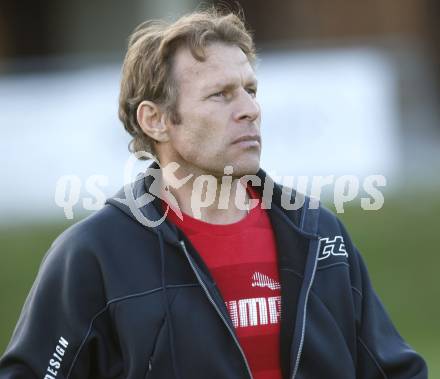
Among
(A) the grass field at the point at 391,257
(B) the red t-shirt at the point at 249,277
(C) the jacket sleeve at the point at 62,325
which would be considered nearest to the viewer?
(C) the jacket sleeve at the point at 62,325

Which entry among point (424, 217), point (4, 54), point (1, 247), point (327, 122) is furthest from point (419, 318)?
point (4, 54)

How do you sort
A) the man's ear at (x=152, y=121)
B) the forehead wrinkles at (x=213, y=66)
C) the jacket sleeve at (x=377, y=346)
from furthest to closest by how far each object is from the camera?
1. the man's ear at (x=152, y=121)
2. the forehead wrinkles at (x=213, y=66)
3. the jacket sleeve at (x=377, y=346)

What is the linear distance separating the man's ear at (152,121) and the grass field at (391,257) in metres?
5.07

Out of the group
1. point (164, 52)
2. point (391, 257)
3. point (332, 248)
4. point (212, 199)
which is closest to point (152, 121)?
point (164, 52)

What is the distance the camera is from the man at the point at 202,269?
3826 mm

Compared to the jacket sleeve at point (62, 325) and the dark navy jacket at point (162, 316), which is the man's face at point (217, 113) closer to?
the dark navy jacket at point (162, 316)

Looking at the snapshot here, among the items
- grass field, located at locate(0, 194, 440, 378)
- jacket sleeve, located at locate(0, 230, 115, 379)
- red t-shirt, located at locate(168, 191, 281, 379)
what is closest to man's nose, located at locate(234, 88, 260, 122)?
red t-shirt, located at locate(168, 191, 281, 379)

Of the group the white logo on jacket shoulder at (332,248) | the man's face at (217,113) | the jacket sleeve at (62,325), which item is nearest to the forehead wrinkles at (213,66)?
the man's face at (217,113)

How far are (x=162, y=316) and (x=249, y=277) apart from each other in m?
0.35

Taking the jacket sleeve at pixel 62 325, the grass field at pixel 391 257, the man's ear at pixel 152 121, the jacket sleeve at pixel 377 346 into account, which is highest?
the man's ear at pixel 152 121

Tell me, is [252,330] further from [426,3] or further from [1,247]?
[426,3]

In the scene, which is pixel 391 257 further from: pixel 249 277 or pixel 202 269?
pixel 202 269

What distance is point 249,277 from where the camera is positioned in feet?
13.2

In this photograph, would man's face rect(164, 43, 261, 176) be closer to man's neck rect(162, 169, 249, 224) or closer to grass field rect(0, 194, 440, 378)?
man's neck rect(162, 169, 249, 224)
